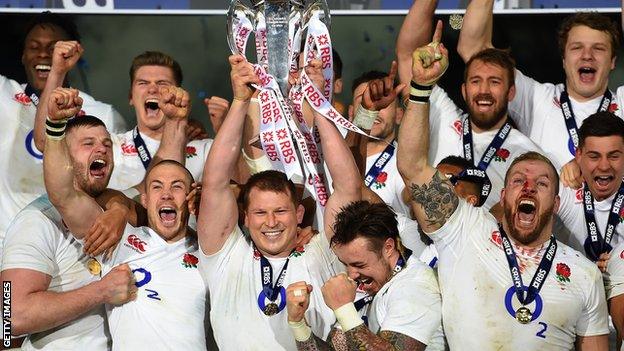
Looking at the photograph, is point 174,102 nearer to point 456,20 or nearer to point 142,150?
point 142,150

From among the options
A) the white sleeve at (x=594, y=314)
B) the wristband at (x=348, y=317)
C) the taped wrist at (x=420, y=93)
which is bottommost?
the white sleeve at (x=594, y=314)

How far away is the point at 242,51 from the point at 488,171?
5.67 ft

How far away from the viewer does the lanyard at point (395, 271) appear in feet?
24.2

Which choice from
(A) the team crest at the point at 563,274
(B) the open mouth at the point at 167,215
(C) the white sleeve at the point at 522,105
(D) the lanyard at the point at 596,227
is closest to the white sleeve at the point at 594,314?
(A) the team crest at the point at 563,274

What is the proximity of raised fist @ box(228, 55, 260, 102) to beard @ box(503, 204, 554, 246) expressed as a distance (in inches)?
59.3

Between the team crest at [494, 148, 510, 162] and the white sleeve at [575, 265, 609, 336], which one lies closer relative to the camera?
the white sleeve at [575, 265, 609, 336]

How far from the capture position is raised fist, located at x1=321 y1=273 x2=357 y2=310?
23.2 ft

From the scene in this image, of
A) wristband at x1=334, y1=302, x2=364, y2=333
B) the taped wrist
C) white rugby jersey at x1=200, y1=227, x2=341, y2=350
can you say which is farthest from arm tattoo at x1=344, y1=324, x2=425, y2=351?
the taped wrist

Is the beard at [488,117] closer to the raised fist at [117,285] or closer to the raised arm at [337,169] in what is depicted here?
the raised arm at [337,169]

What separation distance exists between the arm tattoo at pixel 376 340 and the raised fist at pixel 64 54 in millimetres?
2540

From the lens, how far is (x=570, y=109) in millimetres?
8820

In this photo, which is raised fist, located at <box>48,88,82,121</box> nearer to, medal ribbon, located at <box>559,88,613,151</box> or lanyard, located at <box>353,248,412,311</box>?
lanyard, located at <box>353,248,412,311</box>

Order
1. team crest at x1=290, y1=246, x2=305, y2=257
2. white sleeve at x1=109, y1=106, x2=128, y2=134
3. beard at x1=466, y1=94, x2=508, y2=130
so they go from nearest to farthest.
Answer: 1. team crest at x1=290, y1=246, x2=305, y2=257
2. beard at x1=466, y1=94, x2=508, y2=130
3. white sleeve at x1=109, y1=106, x2=128, y2=134

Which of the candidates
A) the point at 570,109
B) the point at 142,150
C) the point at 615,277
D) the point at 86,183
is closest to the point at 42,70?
the point at 142,150
